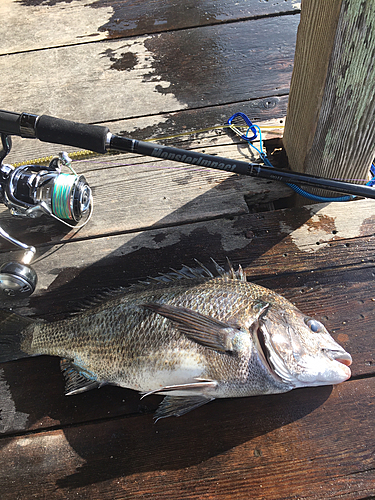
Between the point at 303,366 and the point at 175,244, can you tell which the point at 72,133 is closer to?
the point at 175,244

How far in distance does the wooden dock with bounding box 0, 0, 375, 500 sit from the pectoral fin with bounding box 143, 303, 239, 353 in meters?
0.37

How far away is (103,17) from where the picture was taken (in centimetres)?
343

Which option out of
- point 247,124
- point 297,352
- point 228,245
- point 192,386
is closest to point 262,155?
point 247,124

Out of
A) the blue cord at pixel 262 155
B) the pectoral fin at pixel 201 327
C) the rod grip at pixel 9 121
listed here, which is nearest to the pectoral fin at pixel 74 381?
the pectoral fin at pixel 201 327

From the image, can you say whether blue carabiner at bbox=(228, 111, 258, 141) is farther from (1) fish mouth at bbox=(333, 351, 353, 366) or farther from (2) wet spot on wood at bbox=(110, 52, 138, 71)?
(1) fish mouth at bbox=(333, 351, 353, 366)

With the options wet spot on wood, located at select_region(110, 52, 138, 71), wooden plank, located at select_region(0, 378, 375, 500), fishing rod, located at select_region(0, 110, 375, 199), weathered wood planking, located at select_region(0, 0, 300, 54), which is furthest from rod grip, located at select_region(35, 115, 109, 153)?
weathered wood planking, located at select_region(0, 0, 300, 54)

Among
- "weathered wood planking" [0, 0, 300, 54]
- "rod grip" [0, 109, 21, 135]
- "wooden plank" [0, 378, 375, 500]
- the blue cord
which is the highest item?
"weathered wood planking" [0, 0, 300, 54]

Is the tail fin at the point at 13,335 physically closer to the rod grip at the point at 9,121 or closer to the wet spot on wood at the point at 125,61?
the rod grip at the point at 9,121

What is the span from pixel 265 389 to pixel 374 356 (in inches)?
26.5

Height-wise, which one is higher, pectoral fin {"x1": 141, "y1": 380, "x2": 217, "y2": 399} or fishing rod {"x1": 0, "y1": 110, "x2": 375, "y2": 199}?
fishing rod {"x1": 0, "y1": 110, "x2": 375, "y2": 199}

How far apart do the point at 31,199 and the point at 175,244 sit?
0.90 m

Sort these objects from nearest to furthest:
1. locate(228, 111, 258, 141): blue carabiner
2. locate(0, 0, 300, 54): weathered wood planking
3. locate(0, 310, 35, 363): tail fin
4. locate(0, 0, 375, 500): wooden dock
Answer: locate(0, 0, 375, 500): wooden dock < locate(0, 310, 35, 363): tail fin < locate(228, 111, 258, 141): blue carabiner < locate(0, 0, 300, 54): weathered wood planking

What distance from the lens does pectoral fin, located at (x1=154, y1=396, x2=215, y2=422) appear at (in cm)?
160

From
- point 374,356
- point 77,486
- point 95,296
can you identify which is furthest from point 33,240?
point 374,356
